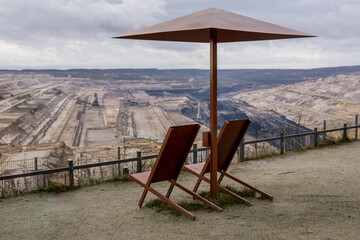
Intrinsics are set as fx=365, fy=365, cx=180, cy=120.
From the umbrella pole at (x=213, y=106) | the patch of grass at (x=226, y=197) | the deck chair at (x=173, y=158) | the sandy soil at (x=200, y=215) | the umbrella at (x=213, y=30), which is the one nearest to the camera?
the sandy soil at (x=200, y=215)

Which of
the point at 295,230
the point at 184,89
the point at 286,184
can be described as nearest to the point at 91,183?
the point at 286,184

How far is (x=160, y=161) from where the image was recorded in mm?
4645

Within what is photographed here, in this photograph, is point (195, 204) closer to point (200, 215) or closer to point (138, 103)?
point (200, 215)

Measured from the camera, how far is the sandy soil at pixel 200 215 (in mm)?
4094

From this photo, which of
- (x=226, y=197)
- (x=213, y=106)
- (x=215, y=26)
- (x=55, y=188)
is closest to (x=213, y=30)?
(x=215, y=26)

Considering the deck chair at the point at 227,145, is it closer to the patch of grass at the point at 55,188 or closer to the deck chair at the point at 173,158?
the deck chair at the point at 173,158

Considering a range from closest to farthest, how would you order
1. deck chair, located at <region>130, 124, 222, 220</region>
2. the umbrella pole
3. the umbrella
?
1. the umbrella
2. deck chair, located at <region>130, 124, 222, 220</region>
3. the umbrella pole

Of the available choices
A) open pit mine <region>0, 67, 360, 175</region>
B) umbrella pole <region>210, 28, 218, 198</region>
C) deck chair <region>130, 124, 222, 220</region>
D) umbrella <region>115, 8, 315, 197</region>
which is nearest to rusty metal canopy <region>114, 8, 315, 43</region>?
umbrella <region>115, 8, 315, 197</region>

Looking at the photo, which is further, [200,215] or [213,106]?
[213,106]

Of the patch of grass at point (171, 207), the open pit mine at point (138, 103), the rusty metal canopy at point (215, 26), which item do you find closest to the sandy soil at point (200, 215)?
the patch of grass at point (171, 207)

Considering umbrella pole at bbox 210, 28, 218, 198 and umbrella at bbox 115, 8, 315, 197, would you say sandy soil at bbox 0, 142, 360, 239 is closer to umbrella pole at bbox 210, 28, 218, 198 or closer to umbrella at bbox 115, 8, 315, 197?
umbrella pole at bbox 210, 28, 218, 198

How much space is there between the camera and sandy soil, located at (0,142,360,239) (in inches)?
161

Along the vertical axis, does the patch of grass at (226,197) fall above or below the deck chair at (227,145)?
below

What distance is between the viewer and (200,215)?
461cm
